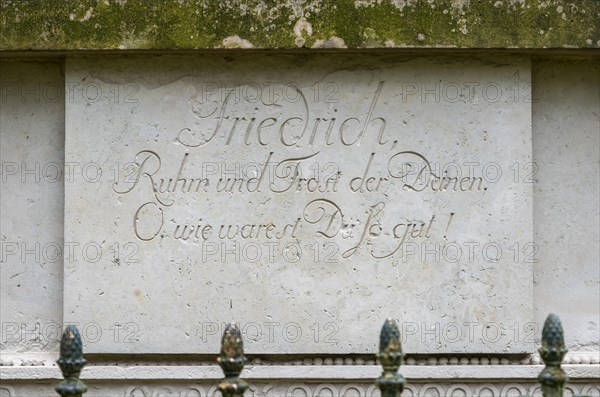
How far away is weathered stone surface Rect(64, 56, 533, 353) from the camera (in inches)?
229

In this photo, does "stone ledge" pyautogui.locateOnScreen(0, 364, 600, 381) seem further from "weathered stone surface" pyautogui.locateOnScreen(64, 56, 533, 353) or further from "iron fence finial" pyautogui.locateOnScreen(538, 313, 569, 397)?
"iron fence finial" pyautogui.locateOnScreen(538, 313, 569, 397)

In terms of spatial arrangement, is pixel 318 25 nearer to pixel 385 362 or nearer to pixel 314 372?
pixel 314 372

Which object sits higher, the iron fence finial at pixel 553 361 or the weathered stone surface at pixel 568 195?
the weathered stone surface at pixel 568 195

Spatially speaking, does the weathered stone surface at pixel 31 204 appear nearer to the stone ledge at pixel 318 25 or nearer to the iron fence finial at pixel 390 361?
the stone ledge at pixel 318 25

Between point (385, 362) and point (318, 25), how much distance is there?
8.47 ft

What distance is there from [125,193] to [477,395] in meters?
1.96

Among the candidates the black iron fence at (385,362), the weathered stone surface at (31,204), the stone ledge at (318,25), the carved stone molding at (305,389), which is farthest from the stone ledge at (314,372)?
the black iron fence at (385,362)

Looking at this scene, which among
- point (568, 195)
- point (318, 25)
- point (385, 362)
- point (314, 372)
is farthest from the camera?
point (568, 195)

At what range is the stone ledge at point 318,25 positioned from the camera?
571 centimetres

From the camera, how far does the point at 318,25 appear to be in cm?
570

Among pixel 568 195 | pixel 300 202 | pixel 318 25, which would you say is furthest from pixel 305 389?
pixel 318 25

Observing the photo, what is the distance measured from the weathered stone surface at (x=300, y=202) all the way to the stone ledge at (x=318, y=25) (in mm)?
204

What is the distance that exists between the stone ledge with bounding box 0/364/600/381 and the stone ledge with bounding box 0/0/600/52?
153cm

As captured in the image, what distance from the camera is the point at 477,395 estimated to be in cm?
585
